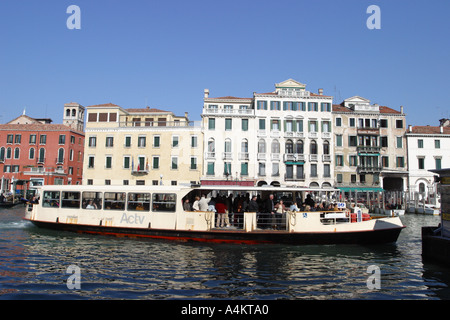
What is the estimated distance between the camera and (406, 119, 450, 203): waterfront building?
43.8m

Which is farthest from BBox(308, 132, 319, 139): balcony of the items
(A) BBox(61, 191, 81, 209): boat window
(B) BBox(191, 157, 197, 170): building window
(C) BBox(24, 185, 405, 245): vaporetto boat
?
(A) BBox(61, 191, 81, 209): boat window

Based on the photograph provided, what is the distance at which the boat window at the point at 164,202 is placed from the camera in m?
16.4

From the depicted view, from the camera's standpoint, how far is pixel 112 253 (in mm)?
13398

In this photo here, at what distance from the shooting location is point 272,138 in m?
41.6

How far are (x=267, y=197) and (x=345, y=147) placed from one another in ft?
98.1

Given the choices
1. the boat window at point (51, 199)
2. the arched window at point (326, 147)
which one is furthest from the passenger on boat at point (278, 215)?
the arched window at point (326, 147)

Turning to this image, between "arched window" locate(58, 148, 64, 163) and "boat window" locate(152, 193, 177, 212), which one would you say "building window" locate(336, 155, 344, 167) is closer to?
"boat window" locate(152, 193, 177, 212)

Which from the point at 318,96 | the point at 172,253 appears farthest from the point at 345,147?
the point at 172,253

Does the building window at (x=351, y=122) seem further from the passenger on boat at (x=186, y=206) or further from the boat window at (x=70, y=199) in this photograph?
the boat window at (x=70, y=199)

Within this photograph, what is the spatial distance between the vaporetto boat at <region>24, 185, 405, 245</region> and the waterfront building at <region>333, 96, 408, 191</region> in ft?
91.7
